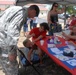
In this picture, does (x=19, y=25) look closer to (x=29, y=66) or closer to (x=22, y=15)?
(x=22, y=15)

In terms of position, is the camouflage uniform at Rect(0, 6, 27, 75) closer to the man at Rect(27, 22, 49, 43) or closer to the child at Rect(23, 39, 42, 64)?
the child at Rect(23, 39, 42, 64)

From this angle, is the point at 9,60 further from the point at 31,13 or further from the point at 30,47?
the point at 30,47

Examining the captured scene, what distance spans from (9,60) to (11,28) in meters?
0.53

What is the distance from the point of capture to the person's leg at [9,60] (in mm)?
3196

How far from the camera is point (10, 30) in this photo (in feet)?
10.0

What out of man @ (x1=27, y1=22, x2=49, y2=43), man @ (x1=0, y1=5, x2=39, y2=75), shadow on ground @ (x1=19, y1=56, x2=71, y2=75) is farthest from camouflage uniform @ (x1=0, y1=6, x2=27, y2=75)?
man @ (x1=27, y1=22, x2=49, y2=43)

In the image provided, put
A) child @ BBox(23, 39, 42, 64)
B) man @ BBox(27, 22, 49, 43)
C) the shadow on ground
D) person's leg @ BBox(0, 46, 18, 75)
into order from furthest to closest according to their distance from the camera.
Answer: man @ BBox(27, 22, 49, 43) → child @ BBox(23, 39, 42, 64) → the shadow on ground → person's leg @ BBox(0, 46, 18, 75)

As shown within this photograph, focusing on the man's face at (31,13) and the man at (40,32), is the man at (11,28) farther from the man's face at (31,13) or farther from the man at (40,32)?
the man at (40,32)

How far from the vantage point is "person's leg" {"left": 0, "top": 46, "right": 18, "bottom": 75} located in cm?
320

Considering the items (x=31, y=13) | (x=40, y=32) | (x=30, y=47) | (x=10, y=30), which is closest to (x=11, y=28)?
(x=10, y=30)

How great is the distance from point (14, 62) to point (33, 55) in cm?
173

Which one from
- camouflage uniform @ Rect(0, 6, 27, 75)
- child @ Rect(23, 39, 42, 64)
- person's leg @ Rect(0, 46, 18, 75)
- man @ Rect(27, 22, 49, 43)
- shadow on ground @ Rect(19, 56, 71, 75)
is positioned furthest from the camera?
man @ Rect(27, 22, 49, 43)

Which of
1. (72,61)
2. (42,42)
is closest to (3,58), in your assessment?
(72,61)

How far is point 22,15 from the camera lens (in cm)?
309
